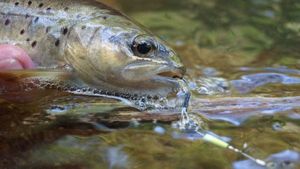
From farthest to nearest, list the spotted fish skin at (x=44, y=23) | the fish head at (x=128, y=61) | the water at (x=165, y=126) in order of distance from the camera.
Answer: the spotted fish skin at (x=44, y=23) < the fish head at (x=128, y=61) < the water at (x=165, y=126)

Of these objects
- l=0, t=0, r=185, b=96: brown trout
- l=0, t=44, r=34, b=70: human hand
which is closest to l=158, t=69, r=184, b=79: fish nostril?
l=0, t=0, r=185, b=96: brown trout

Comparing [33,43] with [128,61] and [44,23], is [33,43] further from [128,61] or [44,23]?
[128,61]

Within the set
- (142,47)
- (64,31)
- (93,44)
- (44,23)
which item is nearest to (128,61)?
(142,47)

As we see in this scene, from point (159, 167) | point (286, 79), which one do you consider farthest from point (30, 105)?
point (286, 79)

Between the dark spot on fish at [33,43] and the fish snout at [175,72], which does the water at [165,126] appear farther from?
the dark spot on fish at [33,43]

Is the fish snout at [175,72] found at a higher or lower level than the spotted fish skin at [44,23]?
lower

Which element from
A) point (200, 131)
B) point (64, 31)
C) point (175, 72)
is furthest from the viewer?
point (64, 31)

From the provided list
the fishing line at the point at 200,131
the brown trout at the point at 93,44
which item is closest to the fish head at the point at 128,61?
the brown trout at the point at 93,44

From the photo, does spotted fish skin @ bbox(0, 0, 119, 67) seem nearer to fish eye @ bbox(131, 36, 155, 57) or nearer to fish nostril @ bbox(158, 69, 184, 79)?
fish eye @ bbox(131, 36, 155, 57)
